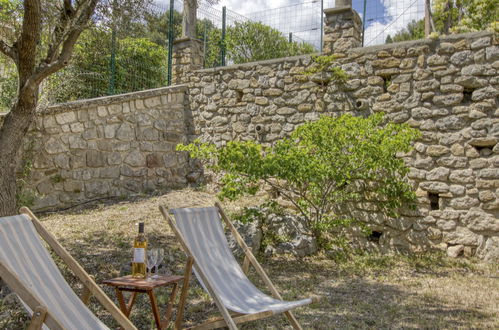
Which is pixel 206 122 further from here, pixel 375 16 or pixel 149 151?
pixel 375 16

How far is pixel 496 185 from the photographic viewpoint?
541cm

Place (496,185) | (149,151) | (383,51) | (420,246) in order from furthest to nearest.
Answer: (149,151), (383,51), (420,246), (496,185)

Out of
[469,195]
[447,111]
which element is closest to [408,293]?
[469,195]

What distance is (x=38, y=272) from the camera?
247 centimetres

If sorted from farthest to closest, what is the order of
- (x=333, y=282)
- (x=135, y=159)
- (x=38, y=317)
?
1. (x=135, y=159)
2. (x=333, y=282)
3. (x=38, y=317)

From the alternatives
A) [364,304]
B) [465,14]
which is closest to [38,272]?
[364,304]

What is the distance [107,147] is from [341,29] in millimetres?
3837

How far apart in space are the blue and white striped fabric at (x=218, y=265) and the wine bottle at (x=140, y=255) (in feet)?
1.06

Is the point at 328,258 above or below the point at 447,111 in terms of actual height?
below

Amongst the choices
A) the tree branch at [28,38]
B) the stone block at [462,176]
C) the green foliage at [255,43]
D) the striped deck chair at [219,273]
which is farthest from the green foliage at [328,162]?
the green foliage at [255,43]

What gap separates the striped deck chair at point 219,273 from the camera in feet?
9.60

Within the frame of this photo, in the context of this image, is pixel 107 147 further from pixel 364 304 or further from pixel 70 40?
pixel 364 304

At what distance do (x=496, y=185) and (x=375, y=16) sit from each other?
328 centimetres

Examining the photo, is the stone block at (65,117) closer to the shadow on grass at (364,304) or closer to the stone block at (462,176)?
the shadow on grass at (364,304)
